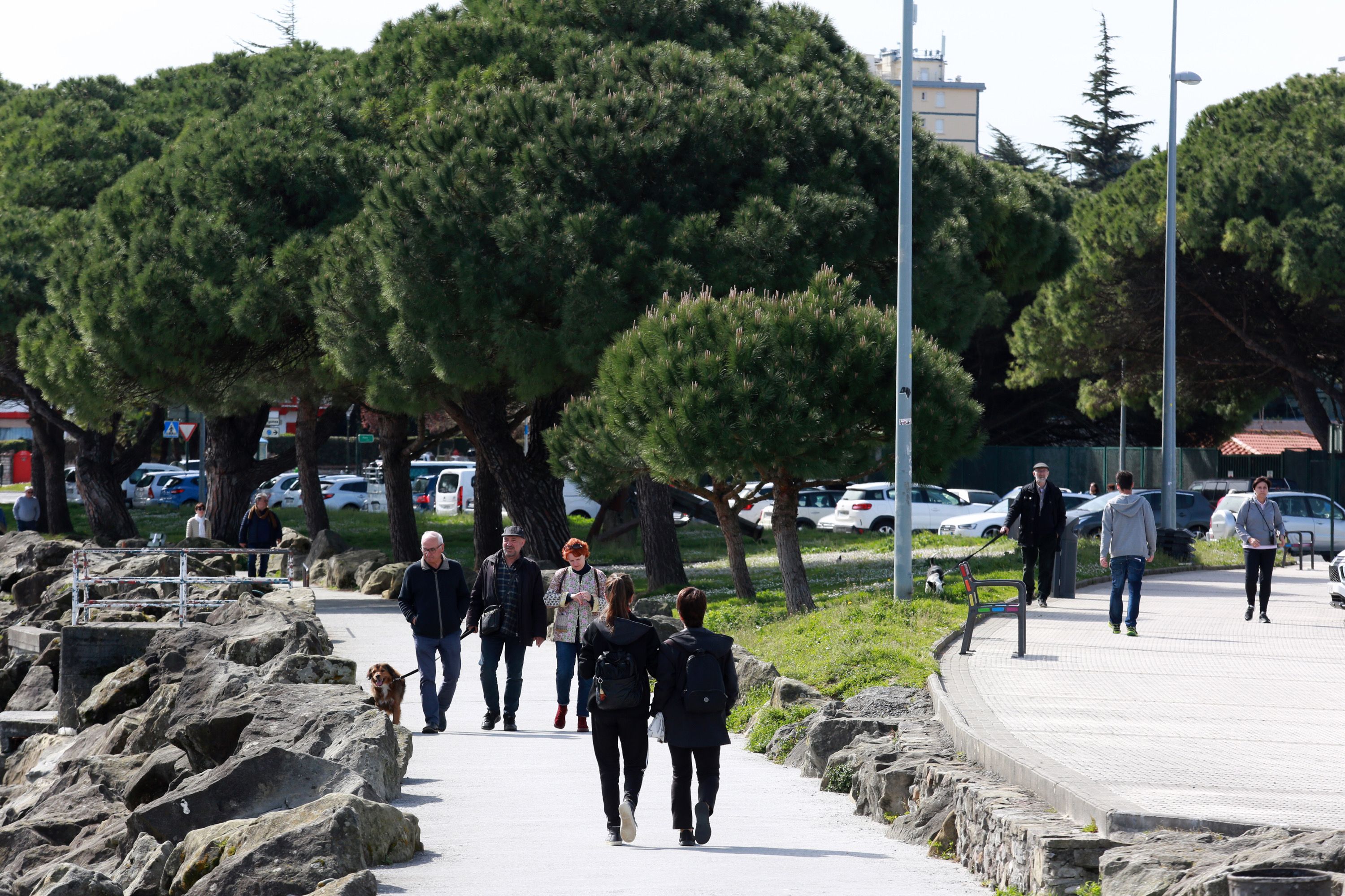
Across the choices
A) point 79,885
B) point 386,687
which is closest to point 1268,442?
point 386,687

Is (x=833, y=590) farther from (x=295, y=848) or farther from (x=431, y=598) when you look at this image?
(x=295, y=848)

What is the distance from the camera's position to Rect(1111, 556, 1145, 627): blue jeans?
14820 mm

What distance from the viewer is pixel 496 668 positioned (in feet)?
39.8

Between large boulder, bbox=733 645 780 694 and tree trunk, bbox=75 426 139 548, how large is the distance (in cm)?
2613

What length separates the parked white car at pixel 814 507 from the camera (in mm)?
43094

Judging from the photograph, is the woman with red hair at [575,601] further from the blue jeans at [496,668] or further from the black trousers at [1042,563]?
the black trousers at [1042,563]

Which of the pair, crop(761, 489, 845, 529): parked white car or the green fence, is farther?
the green fence

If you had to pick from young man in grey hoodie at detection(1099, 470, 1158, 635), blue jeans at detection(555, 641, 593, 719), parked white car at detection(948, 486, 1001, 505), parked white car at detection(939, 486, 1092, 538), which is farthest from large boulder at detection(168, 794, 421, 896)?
parked white car at detection(948, 486, 1001, 505)

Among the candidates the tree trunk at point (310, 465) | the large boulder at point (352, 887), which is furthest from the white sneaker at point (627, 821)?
the tree trunk at point (310, 465)

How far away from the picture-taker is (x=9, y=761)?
1667 centimetres

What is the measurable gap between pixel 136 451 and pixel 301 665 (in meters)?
27.5

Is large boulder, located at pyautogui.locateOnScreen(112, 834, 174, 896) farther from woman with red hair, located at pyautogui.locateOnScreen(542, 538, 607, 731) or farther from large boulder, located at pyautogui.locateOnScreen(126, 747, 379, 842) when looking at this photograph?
woman with red hair, located at pyautogui.locateOnScreen(542, 538, 607, 731)

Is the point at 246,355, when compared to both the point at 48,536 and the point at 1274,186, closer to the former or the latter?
the point at 48,536

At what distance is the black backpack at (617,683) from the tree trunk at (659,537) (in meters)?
15.7
